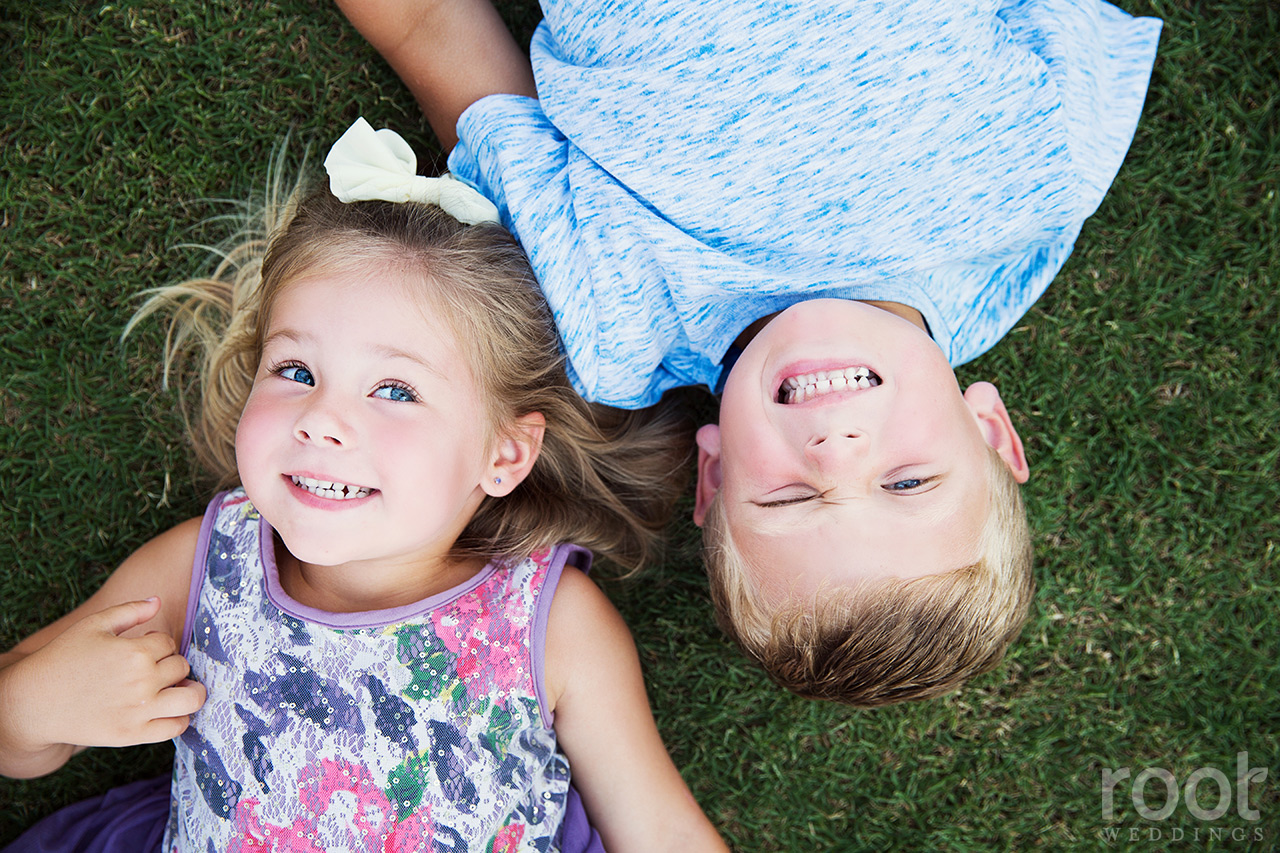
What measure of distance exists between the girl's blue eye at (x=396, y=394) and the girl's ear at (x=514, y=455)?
9.5 inches

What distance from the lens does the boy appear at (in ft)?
5.42

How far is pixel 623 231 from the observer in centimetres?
192

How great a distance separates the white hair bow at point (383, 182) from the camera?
192 centimetres

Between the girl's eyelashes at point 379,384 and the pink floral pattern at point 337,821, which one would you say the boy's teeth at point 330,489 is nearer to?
the girl's eyelashes at point 379,384

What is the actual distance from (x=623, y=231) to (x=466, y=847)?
145cm

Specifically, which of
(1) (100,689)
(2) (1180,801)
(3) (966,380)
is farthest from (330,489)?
(2) (1180,801)

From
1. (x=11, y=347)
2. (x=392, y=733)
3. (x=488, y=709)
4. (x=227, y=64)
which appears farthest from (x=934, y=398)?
(x=11, y=347)

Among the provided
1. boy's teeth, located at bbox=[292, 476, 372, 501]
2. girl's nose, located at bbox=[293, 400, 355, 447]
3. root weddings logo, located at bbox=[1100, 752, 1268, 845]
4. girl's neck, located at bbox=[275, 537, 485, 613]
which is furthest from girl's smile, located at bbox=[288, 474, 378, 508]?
root weddings logo, located at bbox=[1100, 752, 1268, 845]

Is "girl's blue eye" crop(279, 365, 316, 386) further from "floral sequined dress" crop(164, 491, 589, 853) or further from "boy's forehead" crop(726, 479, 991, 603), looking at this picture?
"boy's forehead" crop(726, 479, 991, 603)

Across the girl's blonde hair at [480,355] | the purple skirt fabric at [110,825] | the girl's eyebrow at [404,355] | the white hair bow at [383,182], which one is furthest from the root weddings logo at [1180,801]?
the purple skirt fabric at [110,825]

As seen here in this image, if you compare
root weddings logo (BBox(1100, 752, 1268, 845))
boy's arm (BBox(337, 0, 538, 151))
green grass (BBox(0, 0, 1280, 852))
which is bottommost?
root weddings logo (BBox(1100, 752, 1268, 845))

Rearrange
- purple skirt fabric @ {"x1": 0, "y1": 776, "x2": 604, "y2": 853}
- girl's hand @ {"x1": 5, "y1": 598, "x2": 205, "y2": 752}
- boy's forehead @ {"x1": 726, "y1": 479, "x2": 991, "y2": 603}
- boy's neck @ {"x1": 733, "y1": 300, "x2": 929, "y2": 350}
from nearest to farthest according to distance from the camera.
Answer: boy's forehead @ {"x1": 726, "y1": 479, "x2": 991, "y2": 603} → girl's hand @ {"x1": 5, "y1": 598, "x2": 205, "y2": 752} → boy's neck @ {"x1": 733, "y1": 300, "x2": 929, "y2": 350} → purple skirt fabric @ {"x1": 0, "y1": 776, "x2": 604, "y2": 853}

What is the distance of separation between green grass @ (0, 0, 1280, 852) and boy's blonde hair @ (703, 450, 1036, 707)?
0.60m

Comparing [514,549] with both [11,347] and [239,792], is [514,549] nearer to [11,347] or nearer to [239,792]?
[239,792]
